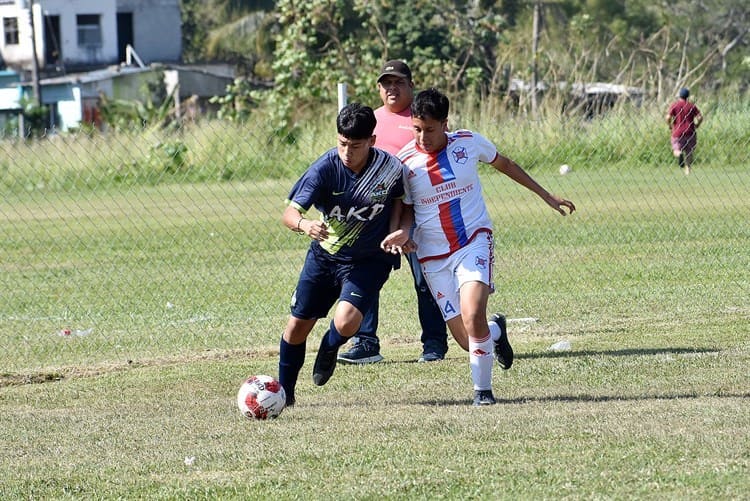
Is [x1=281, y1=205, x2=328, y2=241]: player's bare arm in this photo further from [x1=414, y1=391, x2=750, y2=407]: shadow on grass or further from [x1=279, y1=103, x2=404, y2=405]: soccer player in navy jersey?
[x1=414, y1=391, x2=750, y2=407]: shadow on grass

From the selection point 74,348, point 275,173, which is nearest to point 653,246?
point 275,173

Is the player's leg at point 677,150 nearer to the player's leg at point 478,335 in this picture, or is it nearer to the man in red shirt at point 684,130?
the man in red shirt at point 684,130

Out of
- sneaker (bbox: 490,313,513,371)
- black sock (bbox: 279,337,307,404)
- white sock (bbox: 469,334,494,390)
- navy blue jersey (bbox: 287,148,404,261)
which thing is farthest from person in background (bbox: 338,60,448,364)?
white sock (bbox: 469,334,494,390)

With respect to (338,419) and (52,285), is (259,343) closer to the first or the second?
(338,419)

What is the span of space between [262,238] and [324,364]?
964cm

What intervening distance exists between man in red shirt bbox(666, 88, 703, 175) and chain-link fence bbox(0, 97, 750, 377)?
197 mm

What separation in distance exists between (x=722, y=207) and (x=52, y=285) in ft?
27.1

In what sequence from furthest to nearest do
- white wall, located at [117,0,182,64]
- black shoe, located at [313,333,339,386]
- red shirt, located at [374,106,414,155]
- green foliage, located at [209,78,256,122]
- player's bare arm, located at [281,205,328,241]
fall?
white wall, located at [117,0,182,64], green foliage, located at [209,78,256,122], red shirt, located at [374,106,414,155], black shoe, located at [313,333,339,386], player's bare arm, located at [281,205,328,241]

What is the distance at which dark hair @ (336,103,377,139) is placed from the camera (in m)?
6.70

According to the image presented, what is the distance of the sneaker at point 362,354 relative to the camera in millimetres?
8953

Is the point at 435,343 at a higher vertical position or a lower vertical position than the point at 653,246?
higher

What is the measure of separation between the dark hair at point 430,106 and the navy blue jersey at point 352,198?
322 mm

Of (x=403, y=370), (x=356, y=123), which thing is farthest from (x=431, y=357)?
(x=356, y=123)

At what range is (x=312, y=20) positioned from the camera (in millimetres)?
30828
